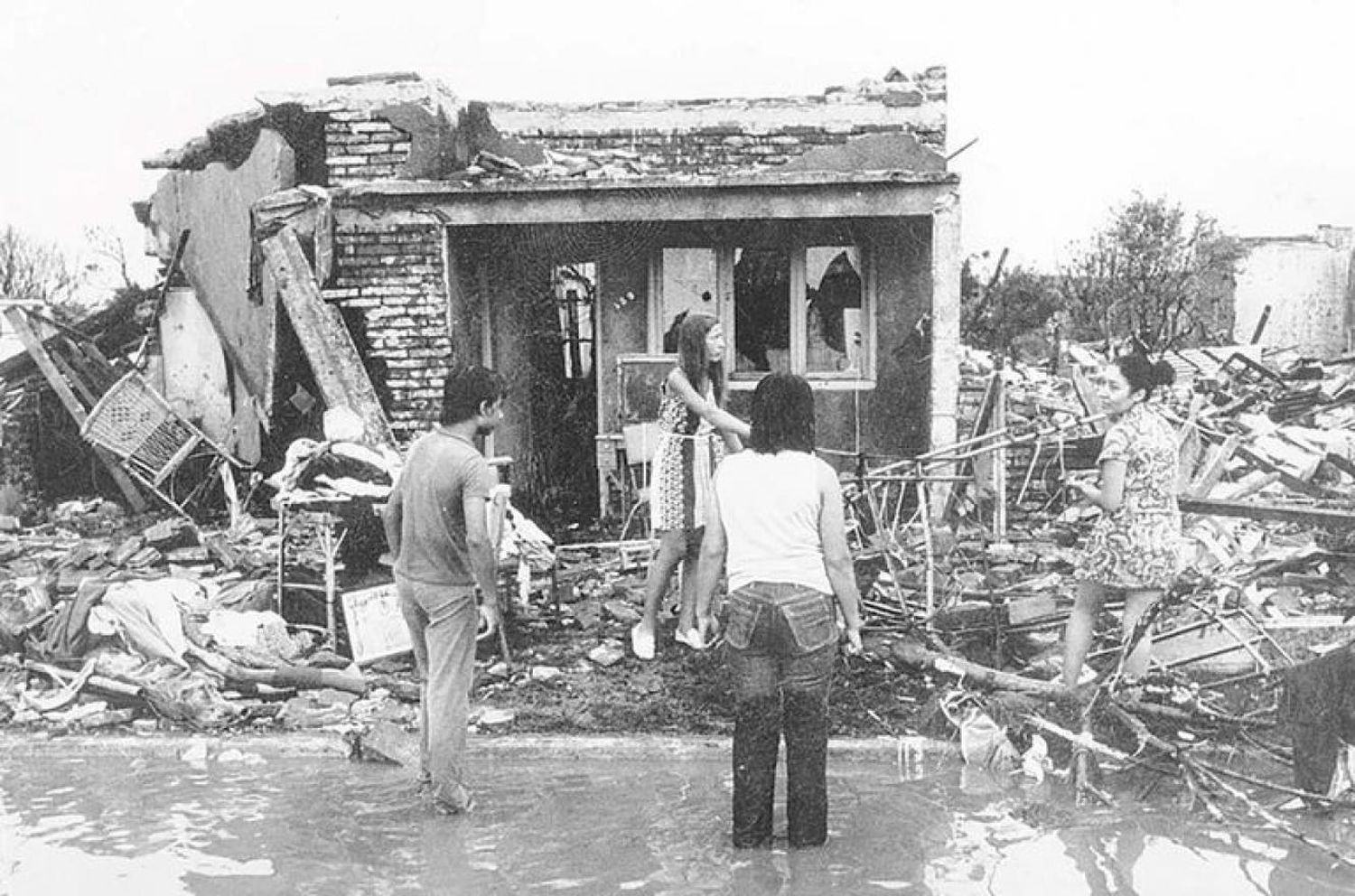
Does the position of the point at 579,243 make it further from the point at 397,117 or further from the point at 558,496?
the point at 558,496

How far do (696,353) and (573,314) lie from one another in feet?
34.0

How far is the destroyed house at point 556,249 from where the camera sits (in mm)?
11172

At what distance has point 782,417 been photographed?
476cm

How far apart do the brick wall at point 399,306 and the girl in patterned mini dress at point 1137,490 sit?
716 cm

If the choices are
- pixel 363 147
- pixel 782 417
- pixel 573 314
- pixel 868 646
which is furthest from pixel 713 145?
pixel 782 417

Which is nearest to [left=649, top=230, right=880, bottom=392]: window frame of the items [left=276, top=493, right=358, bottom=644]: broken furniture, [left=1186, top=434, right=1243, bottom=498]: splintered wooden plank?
[left=1186, top=434, right=1243, bottom=498]: splintered wooden plank

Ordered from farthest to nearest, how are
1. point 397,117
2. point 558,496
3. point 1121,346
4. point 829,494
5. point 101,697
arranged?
point 1121,346, point 558,496, point 397,117, point 101,697, point 829,494

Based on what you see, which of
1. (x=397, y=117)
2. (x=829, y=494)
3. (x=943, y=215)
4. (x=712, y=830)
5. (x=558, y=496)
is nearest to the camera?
(x=829, y=494)

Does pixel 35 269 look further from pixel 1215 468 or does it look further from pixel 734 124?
pixel 1215 468

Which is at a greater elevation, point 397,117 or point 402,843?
point 397,117

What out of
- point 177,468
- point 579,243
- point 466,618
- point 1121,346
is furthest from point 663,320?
point 1121,346

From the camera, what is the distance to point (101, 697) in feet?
23.6

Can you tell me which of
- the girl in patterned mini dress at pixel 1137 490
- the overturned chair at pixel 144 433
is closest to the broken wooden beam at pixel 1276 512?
the girl in patterned mini dress at pixel 1137 490

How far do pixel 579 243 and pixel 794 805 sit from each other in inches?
348
